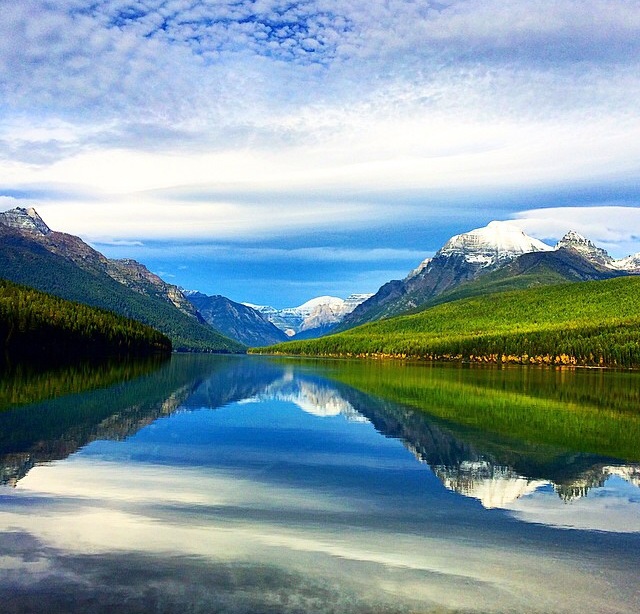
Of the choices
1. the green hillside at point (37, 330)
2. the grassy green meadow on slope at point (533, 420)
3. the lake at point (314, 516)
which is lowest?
the lake at point (314, 516)

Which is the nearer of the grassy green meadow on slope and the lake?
the lake

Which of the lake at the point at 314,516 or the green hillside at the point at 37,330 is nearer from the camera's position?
the lake at the point at 314,516

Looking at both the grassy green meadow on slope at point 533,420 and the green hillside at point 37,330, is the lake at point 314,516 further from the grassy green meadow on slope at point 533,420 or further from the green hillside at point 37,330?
the green hillside at point 37,330

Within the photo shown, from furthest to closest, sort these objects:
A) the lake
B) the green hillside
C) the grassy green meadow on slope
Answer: the green hillside, the grassy green meadow on slope, the lake

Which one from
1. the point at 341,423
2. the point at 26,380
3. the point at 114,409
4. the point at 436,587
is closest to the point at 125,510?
the point at 436,587

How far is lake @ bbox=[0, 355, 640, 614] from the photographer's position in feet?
48.0

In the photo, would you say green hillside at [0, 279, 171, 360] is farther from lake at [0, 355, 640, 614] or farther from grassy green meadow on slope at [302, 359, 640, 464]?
lake at [0, 355, 640, 614]

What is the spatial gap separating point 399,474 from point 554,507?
7.93m

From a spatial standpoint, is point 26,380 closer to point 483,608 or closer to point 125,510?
point 125,510

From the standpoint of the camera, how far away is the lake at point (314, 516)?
14.6 m

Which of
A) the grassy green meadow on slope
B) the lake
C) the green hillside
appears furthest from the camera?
Answer: the green hillside

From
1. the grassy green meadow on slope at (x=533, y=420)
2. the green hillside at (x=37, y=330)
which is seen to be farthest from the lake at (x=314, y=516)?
the green hillside at (x=37, y=330)

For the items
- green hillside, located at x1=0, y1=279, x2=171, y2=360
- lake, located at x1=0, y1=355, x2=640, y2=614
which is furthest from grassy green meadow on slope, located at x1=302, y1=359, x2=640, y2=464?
green hillside, located at x1=0, y1=279, x2=171, y2=360

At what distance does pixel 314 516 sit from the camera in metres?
21.8
